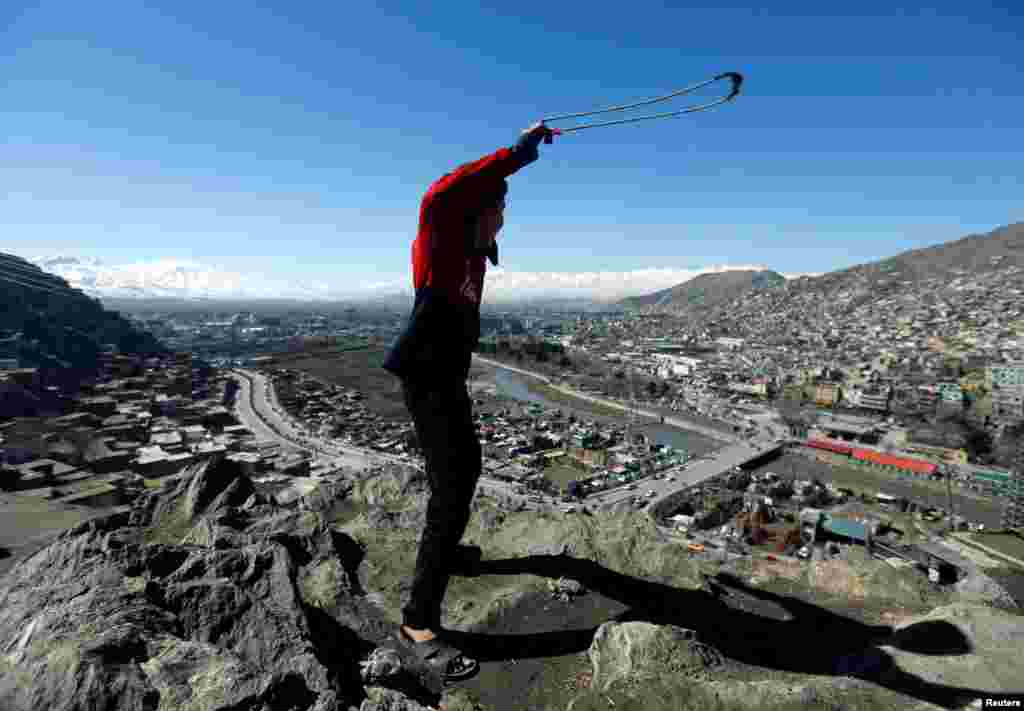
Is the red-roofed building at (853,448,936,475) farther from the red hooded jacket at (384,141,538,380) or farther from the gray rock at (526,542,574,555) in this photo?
the red hooded jacket at (384,141,538,380)

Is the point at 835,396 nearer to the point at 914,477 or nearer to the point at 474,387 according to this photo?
the point at 914,477

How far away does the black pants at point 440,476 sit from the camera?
386 cm

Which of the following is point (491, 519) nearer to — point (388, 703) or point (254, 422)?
point (388, 703)

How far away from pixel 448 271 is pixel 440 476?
1589 millimetres

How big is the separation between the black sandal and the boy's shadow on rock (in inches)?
7.3

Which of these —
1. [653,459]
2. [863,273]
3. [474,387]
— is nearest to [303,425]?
[474,387]

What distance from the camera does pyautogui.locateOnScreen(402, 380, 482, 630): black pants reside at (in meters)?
3.86

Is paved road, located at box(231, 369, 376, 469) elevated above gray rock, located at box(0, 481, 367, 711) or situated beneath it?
situated beneath

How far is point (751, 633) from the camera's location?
4.54 metres

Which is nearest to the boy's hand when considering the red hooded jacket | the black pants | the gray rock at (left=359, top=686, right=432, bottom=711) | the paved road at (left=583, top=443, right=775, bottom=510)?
the red hooded jacket

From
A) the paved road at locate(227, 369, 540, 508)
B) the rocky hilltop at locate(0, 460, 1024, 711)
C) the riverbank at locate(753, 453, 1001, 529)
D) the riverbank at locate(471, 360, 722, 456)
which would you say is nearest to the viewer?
the rocky hilltop at locate(0, 460, 1024, 711)

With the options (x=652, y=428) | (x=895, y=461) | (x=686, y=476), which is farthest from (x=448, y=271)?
(x=652, y=428)

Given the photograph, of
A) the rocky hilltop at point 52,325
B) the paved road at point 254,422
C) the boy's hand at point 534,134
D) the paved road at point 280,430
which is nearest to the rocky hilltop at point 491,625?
the boy's hand at point 534,134

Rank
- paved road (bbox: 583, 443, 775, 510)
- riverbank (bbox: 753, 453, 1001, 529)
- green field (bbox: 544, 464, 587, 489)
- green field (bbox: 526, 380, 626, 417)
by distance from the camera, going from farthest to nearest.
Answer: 1. green field (bbox: 526, 380, 626, 417)
2. green field (bbox: 544, 464, 587, 489)
3. paved road (bbox: 583, 443, 775, 510)
4. riverbank (bbox: 753, 453, 1001, 529)
